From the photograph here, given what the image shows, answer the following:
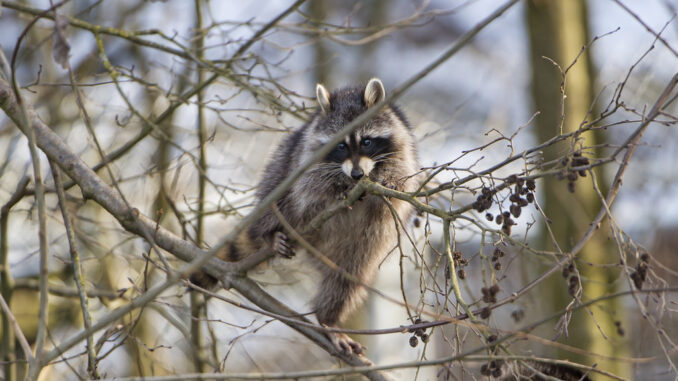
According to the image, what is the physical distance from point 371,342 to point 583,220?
10.6 feet

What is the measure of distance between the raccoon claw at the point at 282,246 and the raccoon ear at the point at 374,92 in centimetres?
94

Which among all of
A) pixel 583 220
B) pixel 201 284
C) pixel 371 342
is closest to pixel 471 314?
pixel 201 284

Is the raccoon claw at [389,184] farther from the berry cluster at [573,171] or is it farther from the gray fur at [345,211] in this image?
the berry cluster at [573,171]

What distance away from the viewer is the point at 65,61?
212 cm

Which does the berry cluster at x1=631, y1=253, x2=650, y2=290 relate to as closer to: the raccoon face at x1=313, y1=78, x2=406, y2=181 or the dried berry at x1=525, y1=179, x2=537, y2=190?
the dried berry at x1=525, y1=179, x2=537, y2=190

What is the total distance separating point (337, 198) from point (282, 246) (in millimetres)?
406

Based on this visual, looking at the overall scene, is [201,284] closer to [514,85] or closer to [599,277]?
[599,277]

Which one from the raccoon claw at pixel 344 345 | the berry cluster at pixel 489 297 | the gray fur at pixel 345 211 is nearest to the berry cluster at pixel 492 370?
the berry cluster at pixel 489 297

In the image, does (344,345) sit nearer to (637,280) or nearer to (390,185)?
(390,185)

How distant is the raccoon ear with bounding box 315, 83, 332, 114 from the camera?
3941 mm

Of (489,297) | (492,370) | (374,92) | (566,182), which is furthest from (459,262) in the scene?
(566,182)

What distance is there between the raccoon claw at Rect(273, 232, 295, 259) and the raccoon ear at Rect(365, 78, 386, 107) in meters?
0.94

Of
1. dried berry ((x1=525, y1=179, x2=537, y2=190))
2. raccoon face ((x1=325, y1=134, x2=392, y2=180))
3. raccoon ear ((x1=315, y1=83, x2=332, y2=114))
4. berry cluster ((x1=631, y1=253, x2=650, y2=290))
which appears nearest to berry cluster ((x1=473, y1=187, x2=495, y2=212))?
dried berry ((x1=525, y1=179, x2=537, y2=190))

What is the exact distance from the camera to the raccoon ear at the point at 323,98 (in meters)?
3.94
